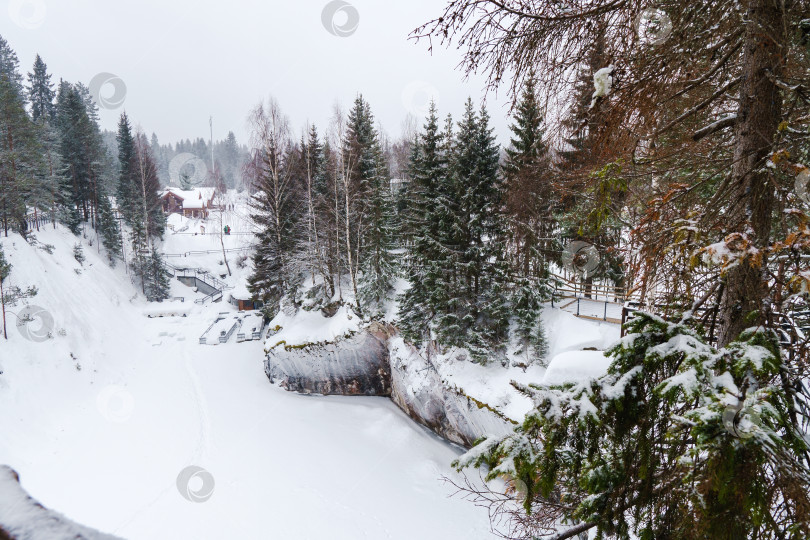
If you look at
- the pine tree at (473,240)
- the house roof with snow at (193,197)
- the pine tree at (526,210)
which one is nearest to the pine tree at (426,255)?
the pine tree at (473,240)

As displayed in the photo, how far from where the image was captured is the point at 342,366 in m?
17.6

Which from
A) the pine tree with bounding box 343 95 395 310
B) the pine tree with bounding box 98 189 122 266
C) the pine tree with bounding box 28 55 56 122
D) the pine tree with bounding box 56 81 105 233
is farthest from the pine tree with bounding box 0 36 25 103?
the pine tree with bounding box 343 95 395 310

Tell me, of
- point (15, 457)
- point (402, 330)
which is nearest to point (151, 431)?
point (15, 457)

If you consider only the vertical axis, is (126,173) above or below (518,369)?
above

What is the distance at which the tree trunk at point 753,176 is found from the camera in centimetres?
203

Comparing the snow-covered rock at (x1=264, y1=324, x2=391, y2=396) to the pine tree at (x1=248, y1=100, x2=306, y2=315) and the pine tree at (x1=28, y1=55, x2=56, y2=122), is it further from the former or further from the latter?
the pine tree at (x1=28, y1=55, x2=56, y2=122)

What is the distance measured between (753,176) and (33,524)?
3379 mm

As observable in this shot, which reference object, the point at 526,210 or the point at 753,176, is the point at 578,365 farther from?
the point at 526,210

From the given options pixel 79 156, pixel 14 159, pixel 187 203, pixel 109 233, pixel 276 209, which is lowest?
pixel 109 233

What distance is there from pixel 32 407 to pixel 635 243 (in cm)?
1959

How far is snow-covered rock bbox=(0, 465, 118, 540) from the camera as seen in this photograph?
3.52 ft

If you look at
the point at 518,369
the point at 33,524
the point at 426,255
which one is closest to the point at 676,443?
the point at 33,524

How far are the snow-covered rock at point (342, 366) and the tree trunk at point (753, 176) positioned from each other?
1547cm

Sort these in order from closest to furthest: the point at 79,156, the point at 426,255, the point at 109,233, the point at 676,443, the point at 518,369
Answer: the point at 676,443, the point at 518,369, the point at 426,255, the point at 109,233, the point at 79,156
